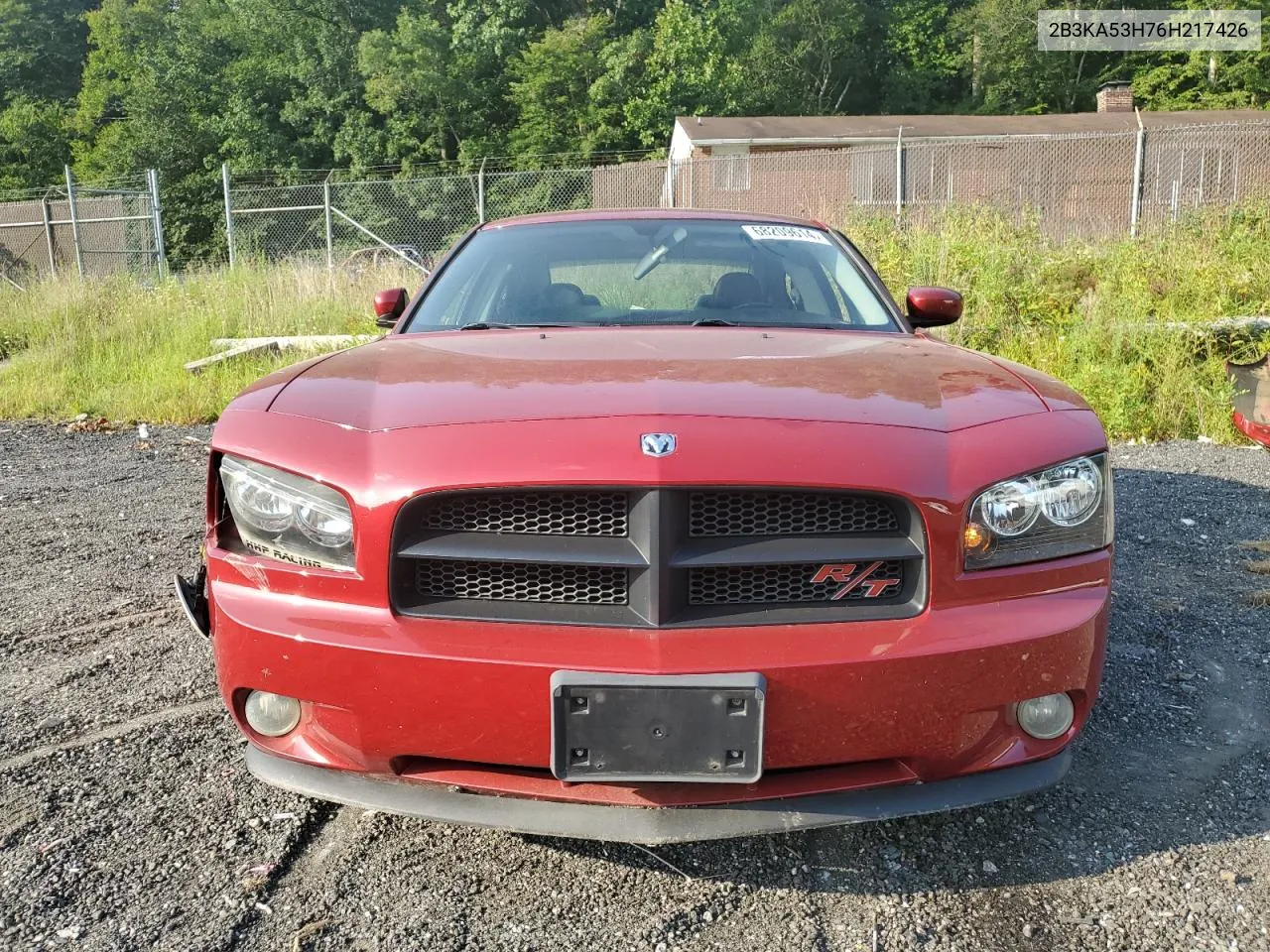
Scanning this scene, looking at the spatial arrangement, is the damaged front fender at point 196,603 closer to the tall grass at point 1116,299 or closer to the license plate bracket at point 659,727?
the license plate bracket at point 659,727

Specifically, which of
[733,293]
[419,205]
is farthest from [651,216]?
[419,205]

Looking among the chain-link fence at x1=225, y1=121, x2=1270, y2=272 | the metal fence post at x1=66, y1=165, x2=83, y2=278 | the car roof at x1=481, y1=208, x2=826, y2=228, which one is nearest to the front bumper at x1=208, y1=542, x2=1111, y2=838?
the car roof at x1=481, y1=208, x2=826, y2=228

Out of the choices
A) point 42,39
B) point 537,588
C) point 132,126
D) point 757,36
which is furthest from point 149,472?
point 42,39

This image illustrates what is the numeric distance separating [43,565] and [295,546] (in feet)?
9.70

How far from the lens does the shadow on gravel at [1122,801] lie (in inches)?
81.7

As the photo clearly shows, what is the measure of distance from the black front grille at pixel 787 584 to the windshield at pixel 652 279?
125 cm

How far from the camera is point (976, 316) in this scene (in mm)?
8109

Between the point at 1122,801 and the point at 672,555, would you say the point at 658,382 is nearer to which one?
the point at 672,555

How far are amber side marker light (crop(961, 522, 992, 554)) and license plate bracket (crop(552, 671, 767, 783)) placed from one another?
49 centimetres

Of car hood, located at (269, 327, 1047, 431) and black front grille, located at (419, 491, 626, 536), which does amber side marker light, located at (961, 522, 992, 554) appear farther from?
black front grille, located at (419, 491, 626, 536)

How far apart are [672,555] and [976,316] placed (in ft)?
23.1

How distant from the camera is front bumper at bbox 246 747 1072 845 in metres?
1.76

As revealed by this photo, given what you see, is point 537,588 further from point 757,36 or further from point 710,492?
point 757,36

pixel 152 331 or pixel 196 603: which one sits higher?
pixel 196 603
